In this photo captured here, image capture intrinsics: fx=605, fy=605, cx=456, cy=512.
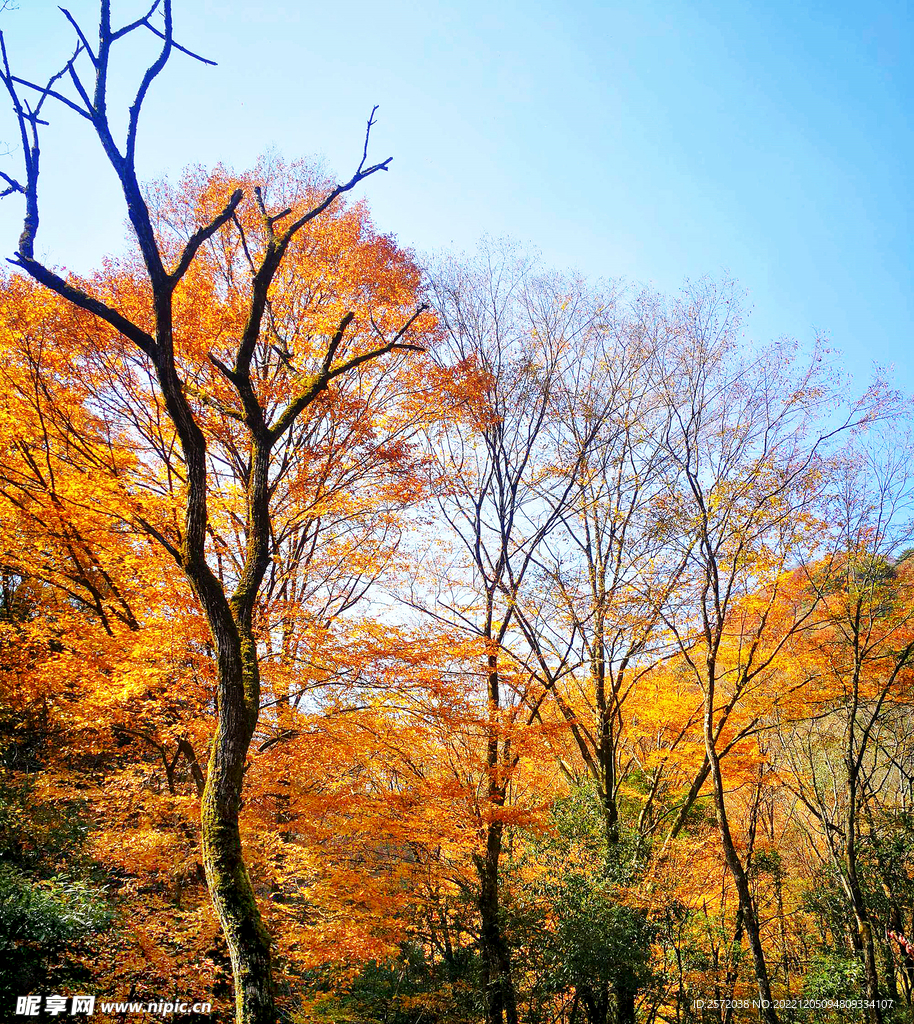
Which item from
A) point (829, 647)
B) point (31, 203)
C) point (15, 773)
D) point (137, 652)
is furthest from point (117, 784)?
point (829, 647)

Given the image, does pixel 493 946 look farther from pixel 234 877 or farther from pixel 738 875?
pixel 234 877

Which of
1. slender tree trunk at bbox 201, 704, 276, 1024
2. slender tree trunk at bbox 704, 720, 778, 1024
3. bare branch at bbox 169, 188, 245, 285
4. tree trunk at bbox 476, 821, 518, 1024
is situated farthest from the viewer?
tree trunk at bbox 476, 821, 518, 1024

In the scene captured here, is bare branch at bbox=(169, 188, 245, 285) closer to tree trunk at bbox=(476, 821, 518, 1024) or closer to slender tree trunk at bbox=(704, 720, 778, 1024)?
tree trunk at bbox=(476, 821, 518, 1024)

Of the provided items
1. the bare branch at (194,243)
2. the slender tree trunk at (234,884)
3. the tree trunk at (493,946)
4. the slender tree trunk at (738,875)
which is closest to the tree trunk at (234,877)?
the slender tree trunk at (234,884)

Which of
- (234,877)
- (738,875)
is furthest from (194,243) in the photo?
(738,875)

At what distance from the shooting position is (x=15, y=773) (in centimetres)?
827

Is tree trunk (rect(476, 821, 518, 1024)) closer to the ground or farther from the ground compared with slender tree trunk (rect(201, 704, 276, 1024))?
closer to the ground

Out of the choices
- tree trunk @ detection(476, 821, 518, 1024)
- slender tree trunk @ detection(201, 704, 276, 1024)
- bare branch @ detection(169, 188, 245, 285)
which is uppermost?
bare branch @ detection(169, 188, 245, 285)

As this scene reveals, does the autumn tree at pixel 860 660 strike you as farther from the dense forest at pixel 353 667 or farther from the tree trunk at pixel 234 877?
the tree trunk at pixel 234 877

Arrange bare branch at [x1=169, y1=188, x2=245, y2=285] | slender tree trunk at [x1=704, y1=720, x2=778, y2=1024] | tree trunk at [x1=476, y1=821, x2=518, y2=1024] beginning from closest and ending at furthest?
bare branch at [x1=169, y1=188, x2=245, y2=285]
slender tree trunk at [x1=704, y1=720, x2=778, y2=1024]
tree trunk at [x1=476, y1=821, x2=518, y2=1024]

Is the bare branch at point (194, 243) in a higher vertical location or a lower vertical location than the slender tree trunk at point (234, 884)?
higher

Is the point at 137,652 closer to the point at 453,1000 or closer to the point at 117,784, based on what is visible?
the point at 117,784

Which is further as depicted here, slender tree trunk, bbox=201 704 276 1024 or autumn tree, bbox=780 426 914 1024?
Result: autumn tree, bbox=780 426 914 1024

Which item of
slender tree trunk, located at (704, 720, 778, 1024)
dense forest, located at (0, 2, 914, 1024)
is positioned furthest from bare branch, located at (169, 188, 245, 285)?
slender tree trunk, located at (704, 720, 778, 1024)
